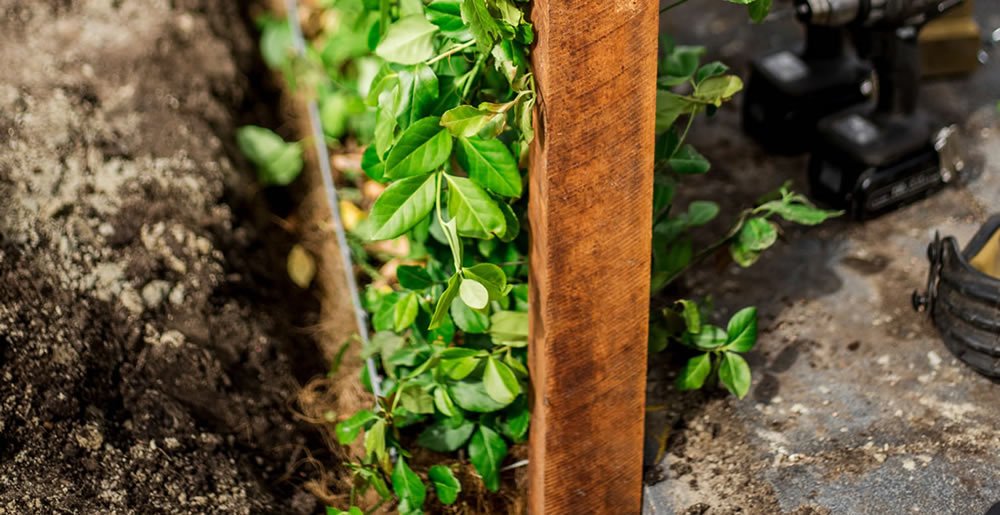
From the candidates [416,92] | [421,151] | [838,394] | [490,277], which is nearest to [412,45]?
[416,92]

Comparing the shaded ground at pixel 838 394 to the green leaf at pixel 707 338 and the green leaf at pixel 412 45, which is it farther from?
the green leaf at pixel 412 45

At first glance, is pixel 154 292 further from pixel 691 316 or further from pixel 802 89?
pixel 802 89

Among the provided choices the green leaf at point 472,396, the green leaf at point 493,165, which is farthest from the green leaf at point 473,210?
the green leaf at point 472,396

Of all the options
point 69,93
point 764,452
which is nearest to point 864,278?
point 764,452

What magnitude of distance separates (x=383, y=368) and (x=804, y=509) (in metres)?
0.81

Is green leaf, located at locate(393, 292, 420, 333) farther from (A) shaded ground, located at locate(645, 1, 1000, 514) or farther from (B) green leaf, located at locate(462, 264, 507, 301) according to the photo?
(A) shaded ground, located at locate(645, 1, 1000, 514)

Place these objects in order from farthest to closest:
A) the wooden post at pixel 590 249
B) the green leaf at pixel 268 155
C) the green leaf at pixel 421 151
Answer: the green leaf at pixel 268 155 < the green leaf at pixel 421 151 < the wooden post at pixel 590 249

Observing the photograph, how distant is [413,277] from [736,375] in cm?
53

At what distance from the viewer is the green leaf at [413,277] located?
1.64 meters

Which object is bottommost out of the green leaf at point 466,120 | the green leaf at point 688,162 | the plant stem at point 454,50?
the green leaf at point 688,162

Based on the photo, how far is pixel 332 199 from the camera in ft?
7.86

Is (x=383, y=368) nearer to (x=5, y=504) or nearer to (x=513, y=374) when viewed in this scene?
(x=513, y=374)

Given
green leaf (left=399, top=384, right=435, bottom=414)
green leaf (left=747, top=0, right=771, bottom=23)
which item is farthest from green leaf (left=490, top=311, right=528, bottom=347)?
green leaf (left=747, top=0, right=771, bottom=23)

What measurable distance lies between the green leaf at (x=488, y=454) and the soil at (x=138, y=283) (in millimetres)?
317
